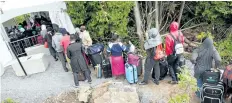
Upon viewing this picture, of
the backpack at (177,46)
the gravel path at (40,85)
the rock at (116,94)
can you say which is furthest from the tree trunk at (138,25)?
the rock at (116,94)

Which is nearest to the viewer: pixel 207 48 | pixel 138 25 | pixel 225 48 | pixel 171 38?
pixel 207 48

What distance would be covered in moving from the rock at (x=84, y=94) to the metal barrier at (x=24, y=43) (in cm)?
376

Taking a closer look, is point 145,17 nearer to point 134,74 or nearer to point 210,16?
point 210,16

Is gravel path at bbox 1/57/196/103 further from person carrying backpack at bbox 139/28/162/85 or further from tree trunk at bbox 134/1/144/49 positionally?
tree trunk at bbox 134/1/144/49

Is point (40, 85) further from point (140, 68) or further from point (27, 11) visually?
point (140, 68)

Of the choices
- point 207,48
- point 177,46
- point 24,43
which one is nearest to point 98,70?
point 177,46

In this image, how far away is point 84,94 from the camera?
23.4 ft

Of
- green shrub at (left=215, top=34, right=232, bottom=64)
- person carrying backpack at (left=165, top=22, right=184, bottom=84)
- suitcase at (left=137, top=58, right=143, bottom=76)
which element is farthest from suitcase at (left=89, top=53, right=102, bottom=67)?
green shrub at (left=215, top=34, right=232, bottom=64)

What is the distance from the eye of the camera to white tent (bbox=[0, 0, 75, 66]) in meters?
8.73

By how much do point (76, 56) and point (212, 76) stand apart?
3.27 metres

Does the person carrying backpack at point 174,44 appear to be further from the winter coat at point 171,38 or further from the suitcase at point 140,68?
the suitcase at point 140,68

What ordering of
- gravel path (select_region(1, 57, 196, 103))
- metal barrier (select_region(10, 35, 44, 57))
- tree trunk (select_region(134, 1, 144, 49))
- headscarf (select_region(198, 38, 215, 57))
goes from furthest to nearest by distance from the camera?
metal barrier (select_region(10, 35, 44, 57))
tree trunk (select_region(134, 1, 144, 49))
gravel path (select_region(1, 57, 196, 103))
headscarf (select_region(198, 38, 215, 57))

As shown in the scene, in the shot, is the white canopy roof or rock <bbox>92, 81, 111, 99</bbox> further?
the white canopy roof

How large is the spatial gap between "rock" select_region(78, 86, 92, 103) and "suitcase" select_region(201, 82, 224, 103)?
2.72 meters
